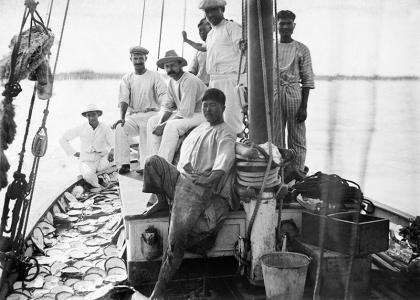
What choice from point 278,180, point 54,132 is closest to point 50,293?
point 278,180

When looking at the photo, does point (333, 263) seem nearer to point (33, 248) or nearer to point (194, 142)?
point (194, 142)

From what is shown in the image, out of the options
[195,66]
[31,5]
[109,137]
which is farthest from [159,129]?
[109,137]

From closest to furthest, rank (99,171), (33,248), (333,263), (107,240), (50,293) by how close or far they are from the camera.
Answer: (333,263) < (50,293) < (33,248) < (107,240) < (99,171)

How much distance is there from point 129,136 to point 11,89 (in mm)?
3883

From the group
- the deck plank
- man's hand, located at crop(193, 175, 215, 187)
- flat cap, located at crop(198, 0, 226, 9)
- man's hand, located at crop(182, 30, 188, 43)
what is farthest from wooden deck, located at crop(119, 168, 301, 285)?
man's hand, located at crop(182, 30, 188, 43)

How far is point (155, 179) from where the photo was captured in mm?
3867

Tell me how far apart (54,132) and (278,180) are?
28065 millimetres

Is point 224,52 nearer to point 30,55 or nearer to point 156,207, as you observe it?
point 156,207

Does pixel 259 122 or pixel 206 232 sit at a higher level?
pixel 259 122

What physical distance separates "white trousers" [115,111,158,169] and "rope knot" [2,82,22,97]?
3.29 meters

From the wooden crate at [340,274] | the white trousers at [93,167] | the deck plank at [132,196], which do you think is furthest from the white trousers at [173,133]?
the white trousers at [93,167]

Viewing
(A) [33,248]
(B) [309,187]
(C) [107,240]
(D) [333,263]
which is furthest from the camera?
(C) [107,240]

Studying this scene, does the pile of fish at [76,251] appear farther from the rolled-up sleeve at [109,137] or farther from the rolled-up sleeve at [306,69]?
the rolled-up sleeve at [306,69]

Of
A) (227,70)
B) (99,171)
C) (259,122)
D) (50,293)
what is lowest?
(50,293)
